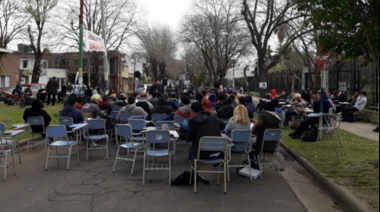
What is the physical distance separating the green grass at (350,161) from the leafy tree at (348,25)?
2.15m

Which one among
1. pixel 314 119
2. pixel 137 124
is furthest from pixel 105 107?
pixel 314 119

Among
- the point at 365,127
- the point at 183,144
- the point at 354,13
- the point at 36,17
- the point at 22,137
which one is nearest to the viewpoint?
the point at 354,13

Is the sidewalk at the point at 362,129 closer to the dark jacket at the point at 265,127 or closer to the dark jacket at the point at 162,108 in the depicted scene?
the dark jacket at the point at 265,127

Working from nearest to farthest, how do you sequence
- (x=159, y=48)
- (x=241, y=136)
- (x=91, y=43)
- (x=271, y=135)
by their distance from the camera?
(x=241, y=136) → (x=271, y=135) → (x=91, y=43) → (x=159, y=48)

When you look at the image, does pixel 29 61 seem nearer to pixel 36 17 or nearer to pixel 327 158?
pixel 36 17

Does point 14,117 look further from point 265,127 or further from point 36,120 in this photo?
point 265,127

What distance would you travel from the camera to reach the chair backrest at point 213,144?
19.8 ft

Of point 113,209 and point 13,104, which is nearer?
point 113,209

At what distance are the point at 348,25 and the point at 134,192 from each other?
17.1 ft

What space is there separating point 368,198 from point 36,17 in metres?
33.8

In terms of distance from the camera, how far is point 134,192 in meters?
6.11

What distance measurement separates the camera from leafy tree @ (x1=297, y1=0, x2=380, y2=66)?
22.2 ft

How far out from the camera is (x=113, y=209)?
5270 mm

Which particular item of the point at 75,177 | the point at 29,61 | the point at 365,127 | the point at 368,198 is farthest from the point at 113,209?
the point at 29,61
